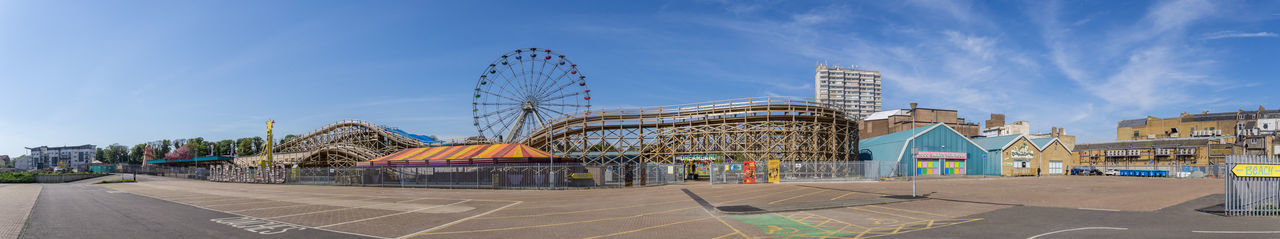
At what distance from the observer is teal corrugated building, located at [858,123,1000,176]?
177 ft

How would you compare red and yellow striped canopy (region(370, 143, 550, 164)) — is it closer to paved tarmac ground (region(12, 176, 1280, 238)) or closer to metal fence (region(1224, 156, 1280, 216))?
paved tarmac ground (region(12, 176, 1280, 238))

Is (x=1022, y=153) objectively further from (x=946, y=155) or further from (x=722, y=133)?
(x=722, y=133)

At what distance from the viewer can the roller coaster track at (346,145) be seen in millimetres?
62938

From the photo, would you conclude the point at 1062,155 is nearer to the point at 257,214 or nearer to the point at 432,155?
the point at 432,155

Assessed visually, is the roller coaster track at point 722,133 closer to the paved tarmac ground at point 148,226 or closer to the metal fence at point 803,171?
the metal fence at point 803,171

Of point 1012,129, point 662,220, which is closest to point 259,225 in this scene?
point 662,220

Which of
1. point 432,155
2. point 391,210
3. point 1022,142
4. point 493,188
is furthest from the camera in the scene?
point 1022,142

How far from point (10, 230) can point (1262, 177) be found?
3537 cm

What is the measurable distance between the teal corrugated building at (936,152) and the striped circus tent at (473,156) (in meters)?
31.4

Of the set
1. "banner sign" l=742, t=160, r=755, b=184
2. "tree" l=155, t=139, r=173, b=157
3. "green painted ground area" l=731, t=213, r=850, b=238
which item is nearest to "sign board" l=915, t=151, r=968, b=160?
"banner sign" l=742, t=160, r=755, b=184

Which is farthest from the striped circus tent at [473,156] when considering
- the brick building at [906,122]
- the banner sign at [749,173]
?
the brick building at [906,122]

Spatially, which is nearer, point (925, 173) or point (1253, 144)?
point (925, 173)

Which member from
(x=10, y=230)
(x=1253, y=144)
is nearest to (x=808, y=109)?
(x=10, y=230)

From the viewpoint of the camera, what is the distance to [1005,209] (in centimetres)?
1973
